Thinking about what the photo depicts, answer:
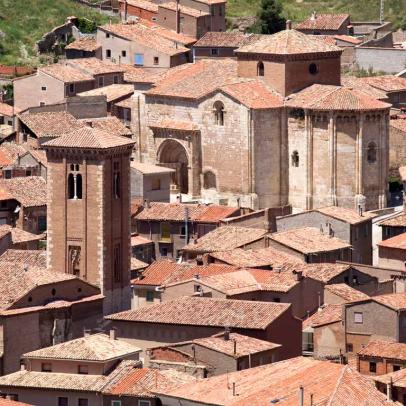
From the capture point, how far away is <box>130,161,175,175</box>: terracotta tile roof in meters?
109

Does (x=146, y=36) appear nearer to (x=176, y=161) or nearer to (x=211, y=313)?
(x=176, y=161)

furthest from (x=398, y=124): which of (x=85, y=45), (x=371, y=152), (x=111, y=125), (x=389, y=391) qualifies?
(x=389, y=391)

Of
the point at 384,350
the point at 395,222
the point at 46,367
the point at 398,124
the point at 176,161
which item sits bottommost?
the point at 46,367

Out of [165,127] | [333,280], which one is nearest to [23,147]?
[165,127]

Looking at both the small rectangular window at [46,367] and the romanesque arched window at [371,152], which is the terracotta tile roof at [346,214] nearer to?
the romanesque arched window at [371,152]

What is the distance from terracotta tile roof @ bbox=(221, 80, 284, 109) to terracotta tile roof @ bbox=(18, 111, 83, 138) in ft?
22.6

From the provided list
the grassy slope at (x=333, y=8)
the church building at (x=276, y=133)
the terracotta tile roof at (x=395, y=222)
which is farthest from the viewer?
the grassy slope at (x=333, y=8)

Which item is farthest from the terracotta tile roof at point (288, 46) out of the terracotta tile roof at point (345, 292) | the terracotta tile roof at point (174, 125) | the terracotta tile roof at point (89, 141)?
the terracotta tile roof at point (345, 292)

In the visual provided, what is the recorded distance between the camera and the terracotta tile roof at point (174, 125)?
112 metres

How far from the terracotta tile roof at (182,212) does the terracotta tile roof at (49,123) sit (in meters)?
8.85

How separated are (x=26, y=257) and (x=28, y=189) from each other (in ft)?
37.8

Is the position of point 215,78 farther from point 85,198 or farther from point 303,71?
point 85,198

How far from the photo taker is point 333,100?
108188 mm

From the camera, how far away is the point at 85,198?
94062 mm
